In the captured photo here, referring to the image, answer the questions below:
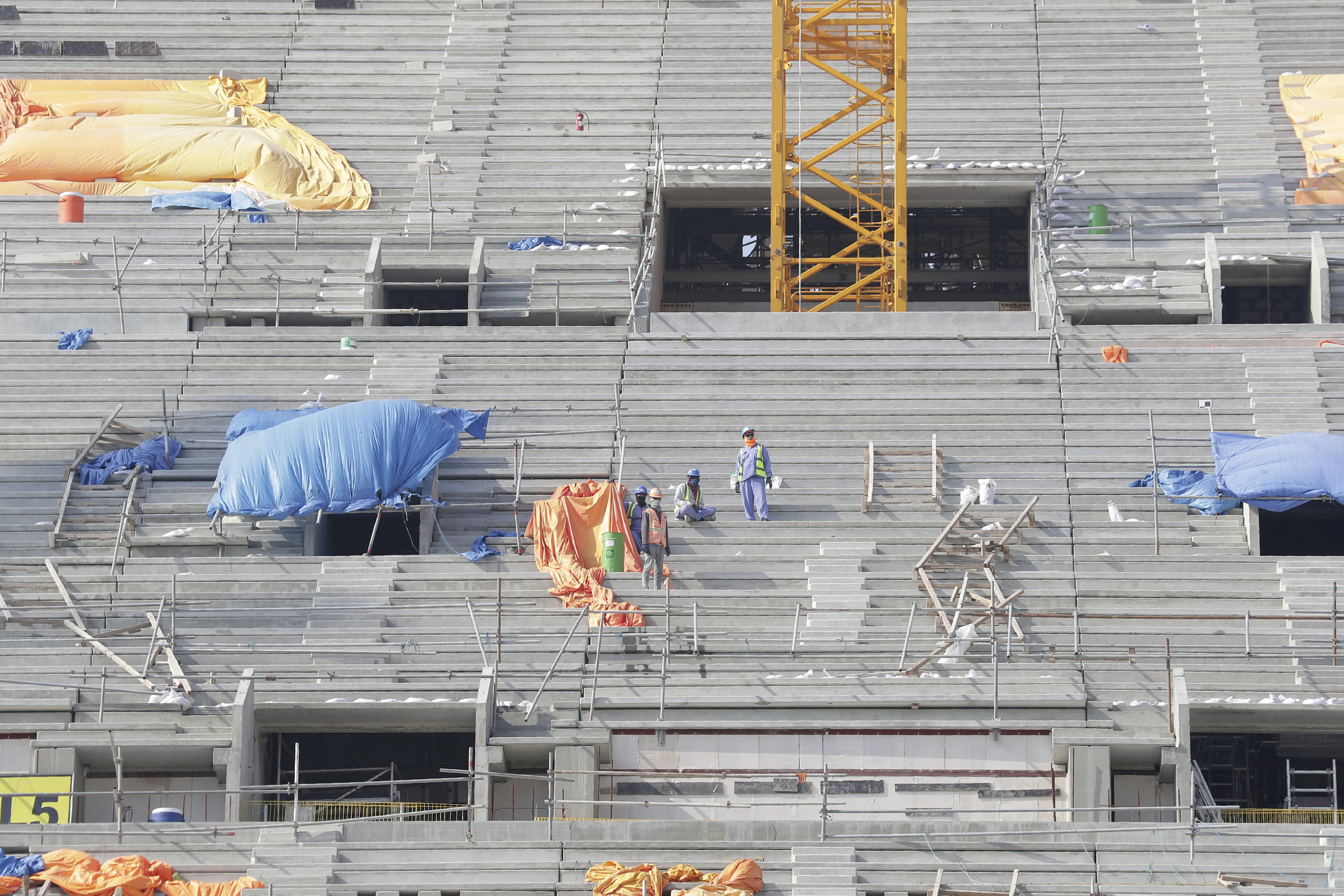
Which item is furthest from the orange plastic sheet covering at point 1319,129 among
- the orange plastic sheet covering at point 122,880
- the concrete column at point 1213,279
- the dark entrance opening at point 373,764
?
the orange plastic sheet covering at point 122,880

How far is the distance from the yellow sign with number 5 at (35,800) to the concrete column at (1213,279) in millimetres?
18654

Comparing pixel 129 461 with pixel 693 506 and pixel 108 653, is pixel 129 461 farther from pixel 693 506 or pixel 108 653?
pixel 693 506


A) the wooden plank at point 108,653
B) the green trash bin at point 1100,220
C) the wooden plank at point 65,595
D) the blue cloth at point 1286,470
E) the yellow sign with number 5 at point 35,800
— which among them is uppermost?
the green trash bin at point 1100,220

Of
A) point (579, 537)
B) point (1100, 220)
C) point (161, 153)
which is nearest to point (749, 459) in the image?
point (579, 537)

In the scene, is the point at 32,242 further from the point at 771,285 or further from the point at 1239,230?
the point at 1239,230

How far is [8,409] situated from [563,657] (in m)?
10.5

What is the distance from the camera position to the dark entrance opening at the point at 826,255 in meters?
41.4

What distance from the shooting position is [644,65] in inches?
1598

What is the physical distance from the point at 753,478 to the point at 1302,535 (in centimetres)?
787

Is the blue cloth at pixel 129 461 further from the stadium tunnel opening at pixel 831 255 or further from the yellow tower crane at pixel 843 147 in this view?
the stadium tunnel opening at pixel 831 255

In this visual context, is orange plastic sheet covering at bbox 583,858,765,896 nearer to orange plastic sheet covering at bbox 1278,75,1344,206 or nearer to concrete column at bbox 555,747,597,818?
concrete column at bbox 555,747,597,818

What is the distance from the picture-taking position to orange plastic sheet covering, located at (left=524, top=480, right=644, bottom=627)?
26812 mm

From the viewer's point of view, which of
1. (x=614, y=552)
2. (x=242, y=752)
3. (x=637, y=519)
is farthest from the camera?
(x=637, y=519)

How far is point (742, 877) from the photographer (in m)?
21.1
